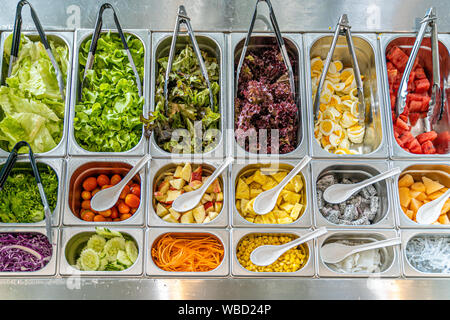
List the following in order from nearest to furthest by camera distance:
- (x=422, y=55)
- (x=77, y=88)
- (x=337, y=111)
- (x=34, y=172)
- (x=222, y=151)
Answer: (x=34, y=172), (x=222, y=151), (x=77, y=88), (x=337, y=111), (x=422, y=55)

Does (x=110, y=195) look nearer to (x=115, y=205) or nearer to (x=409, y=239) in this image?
(x=115, y=205)

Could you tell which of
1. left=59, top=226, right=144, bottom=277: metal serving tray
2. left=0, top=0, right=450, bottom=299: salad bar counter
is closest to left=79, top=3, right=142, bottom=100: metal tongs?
left=0, top=0, right=450, bottom=299: salad bar counter

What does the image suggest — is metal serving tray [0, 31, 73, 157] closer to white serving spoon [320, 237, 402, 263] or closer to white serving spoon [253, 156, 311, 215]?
white serving spoon [253, 156, 311, 215]

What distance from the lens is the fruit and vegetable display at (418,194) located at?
2256 millimetres

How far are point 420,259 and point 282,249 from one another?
76 cm

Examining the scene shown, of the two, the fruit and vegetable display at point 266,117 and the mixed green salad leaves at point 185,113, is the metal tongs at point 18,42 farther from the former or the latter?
the fruit and vegetable display at point 266,117

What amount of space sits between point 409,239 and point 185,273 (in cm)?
119

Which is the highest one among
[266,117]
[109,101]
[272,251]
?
[109,101]

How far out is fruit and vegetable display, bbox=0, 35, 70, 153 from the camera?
2215 millimetres

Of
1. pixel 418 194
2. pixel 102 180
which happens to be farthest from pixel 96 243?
pixel 418 194

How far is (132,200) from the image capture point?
2.21m

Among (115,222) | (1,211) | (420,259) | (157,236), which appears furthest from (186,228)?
(420,259)

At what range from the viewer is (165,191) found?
7.37 ft

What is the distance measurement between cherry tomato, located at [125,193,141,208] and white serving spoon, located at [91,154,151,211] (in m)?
0.05
